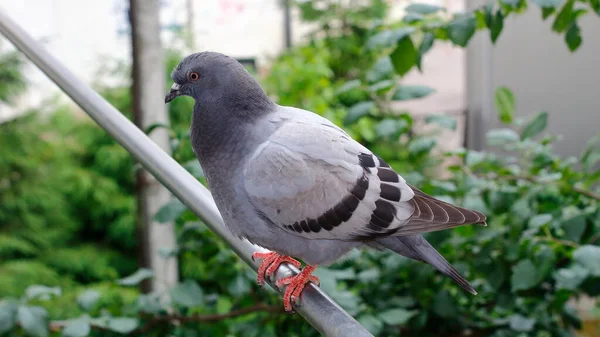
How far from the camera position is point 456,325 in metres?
1.57

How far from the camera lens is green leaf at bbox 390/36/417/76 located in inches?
51.6

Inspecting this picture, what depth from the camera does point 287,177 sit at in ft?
3.24

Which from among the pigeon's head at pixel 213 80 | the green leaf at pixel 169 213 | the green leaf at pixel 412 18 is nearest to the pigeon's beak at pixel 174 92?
the pigeon's head at pixel 213 80

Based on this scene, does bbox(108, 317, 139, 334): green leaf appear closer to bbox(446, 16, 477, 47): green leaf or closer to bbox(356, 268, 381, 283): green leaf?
bbox(356, 268, 381, 283): green leaf

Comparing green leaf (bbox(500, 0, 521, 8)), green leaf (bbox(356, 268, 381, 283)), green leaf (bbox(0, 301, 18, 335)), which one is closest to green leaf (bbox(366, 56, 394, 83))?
green leaf (bbox(500, 0, 521, 8))

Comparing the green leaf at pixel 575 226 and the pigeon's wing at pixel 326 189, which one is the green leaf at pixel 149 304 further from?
the green leaf at pixel 575 226

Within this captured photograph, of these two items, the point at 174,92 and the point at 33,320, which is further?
the point at 33,320

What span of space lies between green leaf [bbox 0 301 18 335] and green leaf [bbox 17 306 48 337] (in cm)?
2

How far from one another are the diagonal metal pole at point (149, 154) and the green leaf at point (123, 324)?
0.45 meters

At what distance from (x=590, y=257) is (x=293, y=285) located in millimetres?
551

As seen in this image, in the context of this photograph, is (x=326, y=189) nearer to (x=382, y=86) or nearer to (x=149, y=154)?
(x=149, y=154)

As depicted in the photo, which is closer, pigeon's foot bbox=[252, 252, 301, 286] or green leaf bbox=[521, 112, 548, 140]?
pigeon's foot bbox=[252, 252, 301, 286]

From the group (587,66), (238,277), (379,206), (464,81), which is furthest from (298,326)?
(464,81)

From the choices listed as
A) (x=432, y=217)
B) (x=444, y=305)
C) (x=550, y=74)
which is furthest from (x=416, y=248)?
(x=550, y=74)
